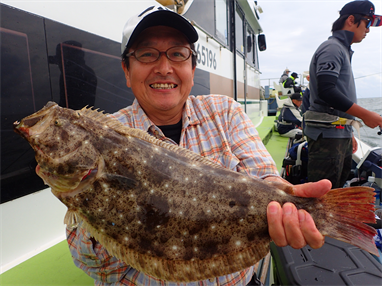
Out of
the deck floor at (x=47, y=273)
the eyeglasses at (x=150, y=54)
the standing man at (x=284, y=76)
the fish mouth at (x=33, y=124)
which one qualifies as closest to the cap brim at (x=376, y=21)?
the eyeglasses at (x=150, y=54)

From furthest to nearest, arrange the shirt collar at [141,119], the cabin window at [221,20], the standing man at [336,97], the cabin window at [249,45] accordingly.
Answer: the cabin window at [249,45] → the cabin window at [221,20] → the standing man at [336,97] → the shirt collar at [141,119]

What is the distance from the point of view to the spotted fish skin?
43.5 inches

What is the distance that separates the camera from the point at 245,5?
30.5 ft

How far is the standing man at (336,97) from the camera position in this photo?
336cm

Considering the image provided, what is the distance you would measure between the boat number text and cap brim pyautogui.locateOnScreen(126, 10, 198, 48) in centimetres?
311

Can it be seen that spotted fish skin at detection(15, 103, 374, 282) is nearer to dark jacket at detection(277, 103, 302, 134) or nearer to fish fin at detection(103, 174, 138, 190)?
fish fin at detection(103, 174, 138, 190)

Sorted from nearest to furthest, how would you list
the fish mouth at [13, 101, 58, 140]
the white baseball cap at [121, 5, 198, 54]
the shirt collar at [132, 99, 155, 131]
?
the fish mouth at [13, 101, 58, 140], the white baseball cap at [121, 5, 198, 54], the shirt collar at [132, 99, 155, 131]

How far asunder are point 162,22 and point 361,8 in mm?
3536

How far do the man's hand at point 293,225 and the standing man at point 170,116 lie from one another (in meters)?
0.43

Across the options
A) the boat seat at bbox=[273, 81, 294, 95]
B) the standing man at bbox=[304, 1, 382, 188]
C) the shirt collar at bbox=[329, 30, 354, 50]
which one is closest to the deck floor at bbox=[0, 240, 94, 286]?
the standing man at bbox=[304, 1, 382, 188]

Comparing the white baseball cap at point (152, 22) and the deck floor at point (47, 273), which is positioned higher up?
the white baseball cap at point (152, 22)

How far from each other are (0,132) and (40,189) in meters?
0.64

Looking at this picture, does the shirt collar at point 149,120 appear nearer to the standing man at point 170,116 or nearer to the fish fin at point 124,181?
the standing man at point 170,116

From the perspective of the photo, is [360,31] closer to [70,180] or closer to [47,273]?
[70,180]
